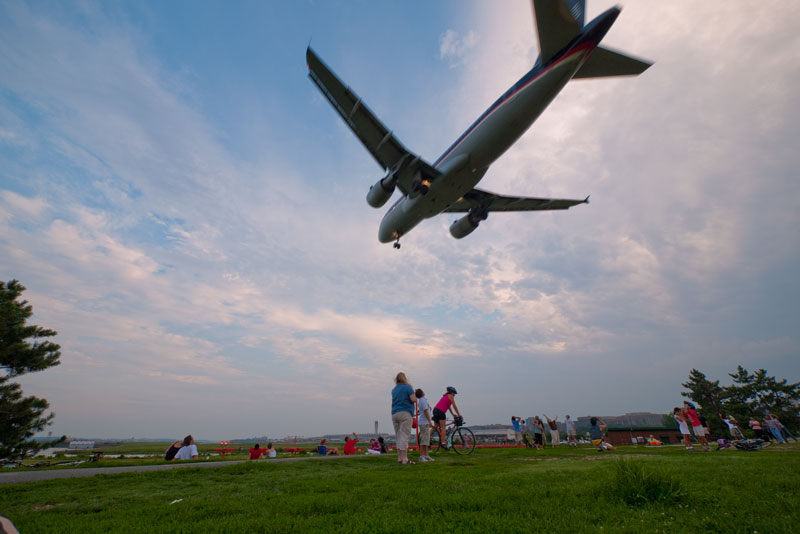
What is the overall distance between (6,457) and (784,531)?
1238 inches

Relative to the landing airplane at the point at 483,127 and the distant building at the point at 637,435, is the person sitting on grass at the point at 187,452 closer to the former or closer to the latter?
the landing airplane at the point at 483,127

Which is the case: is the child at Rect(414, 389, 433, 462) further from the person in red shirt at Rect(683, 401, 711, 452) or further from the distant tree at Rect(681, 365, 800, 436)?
the distant tree at Rect(681, 365, 800, 436)

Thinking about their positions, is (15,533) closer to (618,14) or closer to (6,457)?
(618,14)

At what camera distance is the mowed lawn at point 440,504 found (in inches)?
130

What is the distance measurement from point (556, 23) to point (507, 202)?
43.5 feet

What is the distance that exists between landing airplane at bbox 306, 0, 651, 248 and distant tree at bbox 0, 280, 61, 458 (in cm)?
2059

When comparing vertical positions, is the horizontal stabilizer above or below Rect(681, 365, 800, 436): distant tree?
above

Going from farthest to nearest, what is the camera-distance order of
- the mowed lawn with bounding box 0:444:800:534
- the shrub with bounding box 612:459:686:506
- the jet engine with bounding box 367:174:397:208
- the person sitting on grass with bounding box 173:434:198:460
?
1. the jet engine with bounding box 367:174:397:208
2. the person sitting on grass with bounding box 173:434:198:460
3. the shrub with bounding box 612:459:686:506
4. the mowed lawn with bounding box 0:444:800:534

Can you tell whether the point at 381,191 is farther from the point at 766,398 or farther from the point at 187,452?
the point at 766,398

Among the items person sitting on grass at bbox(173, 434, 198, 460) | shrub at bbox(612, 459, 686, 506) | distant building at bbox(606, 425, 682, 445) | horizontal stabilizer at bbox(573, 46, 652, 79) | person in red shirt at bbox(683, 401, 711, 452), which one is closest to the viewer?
shrub at bbox(612, 459, 686, 506)

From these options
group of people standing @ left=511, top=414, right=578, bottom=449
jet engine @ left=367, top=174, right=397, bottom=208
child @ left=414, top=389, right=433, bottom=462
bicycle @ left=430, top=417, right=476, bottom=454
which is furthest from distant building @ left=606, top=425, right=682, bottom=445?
jet engine @ left=367, top=174, right=397, bottom=208

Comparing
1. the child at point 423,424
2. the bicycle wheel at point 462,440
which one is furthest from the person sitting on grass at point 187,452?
the bicycle wheel at point 462,440

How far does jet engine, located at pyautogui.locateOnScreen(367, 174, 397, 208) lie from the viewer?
2197 cm

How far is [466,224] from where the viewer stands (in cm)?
2648
